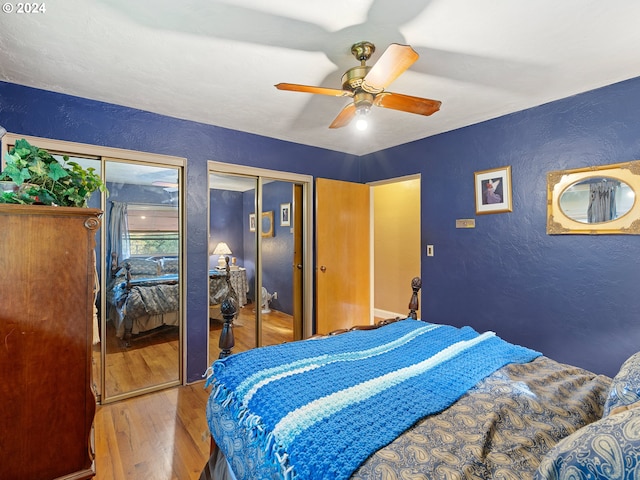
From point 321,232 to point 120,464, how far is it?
8.72 feet

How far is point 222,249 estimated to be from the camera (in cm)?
338

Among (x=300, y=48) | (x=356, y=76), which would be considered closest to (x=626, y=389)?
(x=356, y=76)

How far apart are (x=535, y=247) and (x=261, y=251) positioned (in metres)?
2.65

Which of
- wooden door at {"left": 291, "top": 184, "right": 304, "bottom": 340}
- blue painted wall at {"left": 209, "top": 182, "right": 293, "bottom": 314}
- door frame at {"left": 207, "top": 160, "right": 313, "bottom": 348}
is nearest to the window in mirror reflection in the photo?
door frame at {"left": 207, "top": 160, "right": 313, "bottom": 348}

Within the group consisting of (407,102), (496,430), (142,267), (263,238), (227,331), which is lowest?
(496,430)

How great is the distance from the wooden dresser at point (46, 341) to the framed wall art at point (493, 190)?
3.07 meters

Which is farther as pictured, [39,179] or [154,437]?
[154,437]

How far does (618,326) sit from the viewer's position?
2.24 meters

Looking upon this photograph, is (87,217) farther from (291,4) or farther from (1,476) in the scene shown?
(291,4)

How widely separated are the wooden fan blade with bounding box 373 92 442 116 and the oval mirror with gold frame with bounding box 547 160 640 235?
135cm

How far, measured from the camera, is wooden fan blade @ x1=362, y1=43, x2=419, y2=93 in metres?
1.43

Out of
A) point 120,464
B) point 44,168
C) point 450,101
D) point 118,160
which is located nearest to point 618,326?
point 450,101

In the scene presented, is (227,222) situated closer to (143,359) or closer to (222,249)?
(222,249)

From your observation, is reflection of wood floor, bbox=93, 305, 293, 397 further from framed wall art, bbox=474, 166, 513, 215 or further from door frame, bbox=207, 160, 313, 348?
framed wall art, bbox=474, 166, 513, 215
